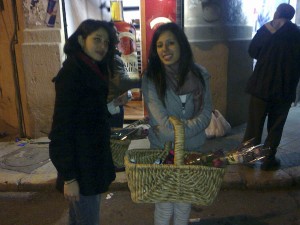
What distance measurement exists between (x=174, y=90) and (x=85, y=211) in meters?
1.12

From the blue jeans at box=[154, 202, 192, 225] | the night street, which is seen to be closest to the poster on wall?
the night street

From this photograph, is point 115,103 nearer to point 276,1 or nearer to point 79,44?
point 79,44

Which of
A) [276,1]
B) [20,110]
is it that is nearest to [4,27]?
[20,110]

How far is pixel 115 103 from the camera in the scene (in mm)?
2887

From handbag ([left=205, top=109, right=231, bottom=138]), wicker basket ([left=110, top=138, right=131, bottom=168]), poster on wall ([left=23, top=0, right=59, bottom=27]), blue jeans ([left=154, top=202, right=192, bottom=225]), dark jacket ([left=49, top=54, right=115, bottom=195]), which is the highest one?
poster on wall ([left=23, top=0, right=59, bottom=27])

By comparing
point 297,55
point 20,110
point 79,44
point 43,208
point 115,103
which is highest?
point 79,44

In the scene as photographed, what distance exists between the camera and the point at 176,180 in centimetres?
193

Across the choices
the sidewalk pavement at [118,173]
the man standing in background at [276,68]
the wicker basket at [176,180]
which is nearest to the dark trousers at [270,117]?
the man standing in background at [276,68]

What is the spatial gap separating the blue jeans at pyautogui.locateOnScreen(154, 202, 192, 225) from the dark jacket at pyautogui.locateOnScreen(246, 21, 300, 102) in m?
2.10

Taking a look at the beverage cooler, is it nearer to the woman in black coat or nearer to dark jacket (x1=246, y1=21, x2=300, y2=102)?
dark jacket (x1=246, y1=21, x2=300, y2=102)

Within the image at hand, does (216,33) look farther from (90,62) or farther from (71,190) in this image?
(71,190)

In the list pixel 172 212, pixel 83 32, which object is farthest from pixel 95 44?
pixel 172 212

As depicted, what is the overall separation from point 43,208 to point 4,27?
133 inches

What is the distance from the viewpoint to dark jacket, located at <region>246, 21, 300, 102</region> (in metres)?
3.80
